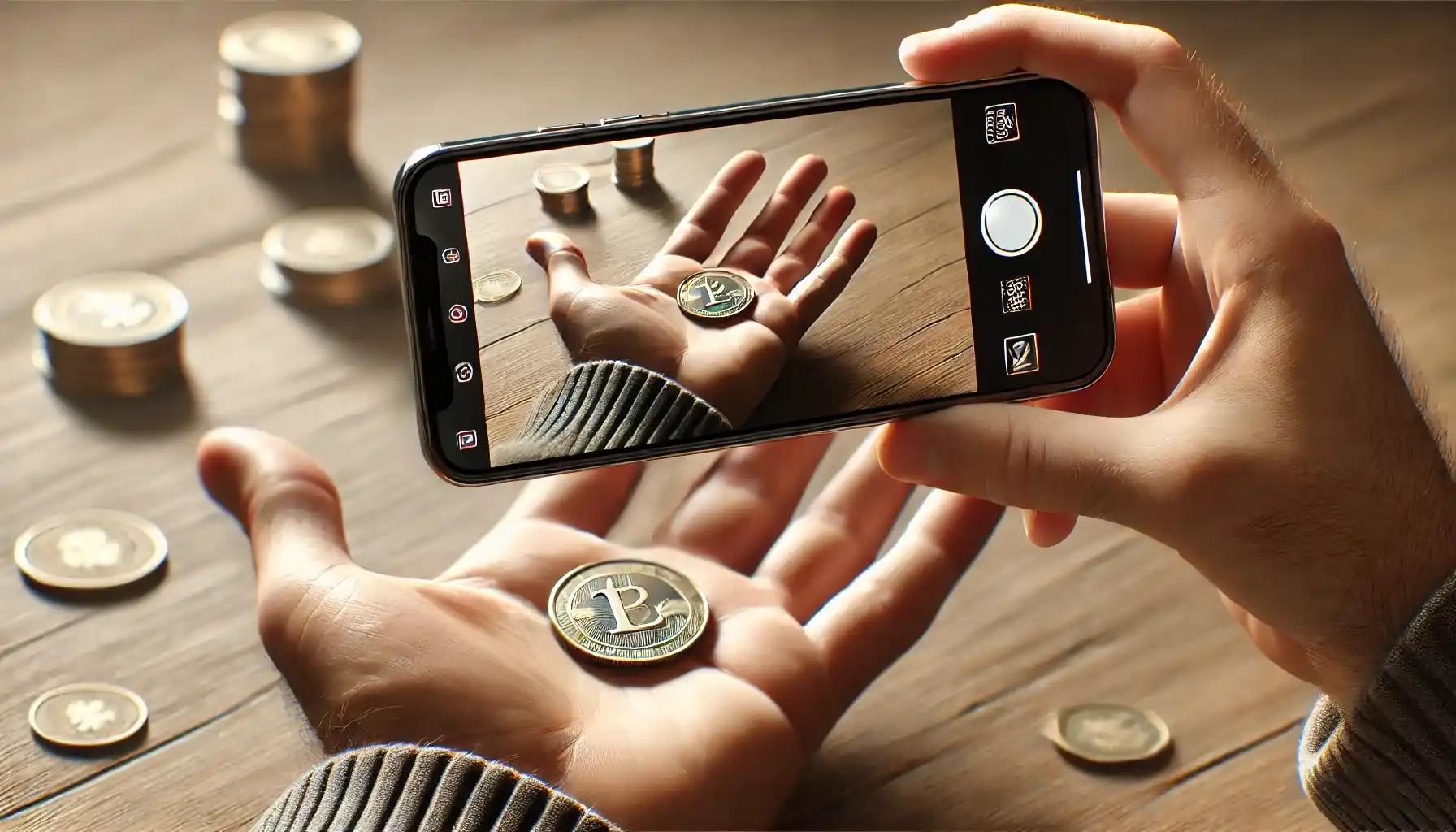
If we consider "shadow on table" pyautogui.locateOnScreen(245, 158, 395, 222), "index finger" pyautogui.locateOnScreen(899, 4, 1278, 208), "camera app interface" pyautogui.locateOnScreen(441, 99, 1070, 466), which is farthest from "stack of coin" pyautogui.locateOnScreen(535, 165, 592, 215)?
"shadow on table" pyautogui.locateOnScreen(245, 158, 395, 222)

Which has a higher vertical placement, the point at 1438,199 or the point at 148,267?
the point at 1438,199

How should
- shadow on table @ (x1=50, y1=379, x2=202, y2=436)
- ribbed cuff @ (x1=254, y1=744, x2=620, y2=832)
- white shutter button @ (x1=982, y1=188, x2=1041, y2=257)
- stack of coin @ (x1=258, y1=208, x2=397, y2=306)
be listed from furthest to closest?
stack of coin @ (x1=258, y1=208, x2=397, y2=306), shadow on table @ (x1=50, y1=379, x2=202, y2=436), white shutter button @ (x1=982, y1=188, x2=1041, y2=257), ribbed cuff @ (x1=254, y1=744, x2=620, y2=832)

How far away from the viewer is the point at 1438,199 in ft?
3.92

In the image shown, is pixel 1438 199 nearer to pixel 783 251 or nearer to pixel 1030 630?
pixel 1030 630

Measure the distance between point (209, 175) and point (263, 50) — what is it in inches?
4.6

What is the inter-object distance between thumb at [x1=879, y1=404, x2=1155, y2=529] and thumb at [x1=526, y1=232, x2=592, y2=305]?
178 millimetres

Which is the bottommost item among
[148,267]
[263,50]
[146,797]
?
[146,797]

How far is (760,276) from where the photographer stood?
0.75 metres

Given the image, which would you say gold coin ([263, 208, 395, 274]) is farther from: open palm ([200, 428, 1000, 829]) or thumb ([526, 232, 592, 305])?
thumb ([526, 232, 592, 305])

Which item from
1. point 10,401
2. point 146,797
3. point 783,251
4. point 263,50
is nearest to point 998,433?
point 783,251

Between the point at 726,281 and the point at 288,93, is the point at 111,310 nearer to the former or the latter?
the point at 288,93

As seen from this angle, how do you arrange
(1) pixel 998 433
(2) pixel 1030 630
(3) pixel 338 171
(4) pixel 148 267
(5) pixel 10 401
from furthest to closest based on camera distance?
(3) pixel 338 171 → (4) pixel 148 267 → (5) pixel 10 401 → (2) pixel 1030 630 → (1) pixel 998 433

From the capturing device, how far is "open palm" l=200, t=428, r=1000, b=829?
0.71 meters

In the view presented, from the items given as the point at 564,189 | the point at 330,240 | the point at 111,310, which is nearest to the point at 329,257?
the point at 330,240
